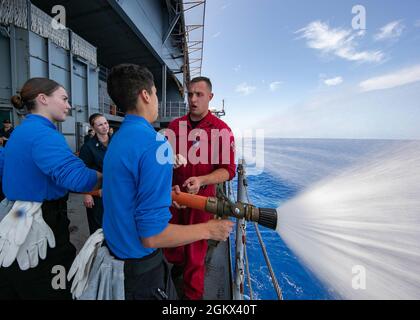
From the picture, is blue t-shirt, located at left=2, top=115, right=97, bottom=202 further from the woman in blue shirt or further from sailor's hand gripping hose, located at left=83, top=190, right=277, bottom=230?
sailor's hand gripping hose, located at left=83, top=190, right=277, bottom=230

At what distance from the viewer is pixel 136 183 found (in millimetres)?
1016

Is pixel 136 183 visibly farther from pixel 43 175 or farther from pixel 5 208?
pixel 5 208

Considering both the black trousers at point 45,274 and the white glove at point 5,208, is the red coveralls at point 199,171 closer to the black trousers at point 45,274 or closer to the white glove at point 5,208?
the black trousers at point 45,274

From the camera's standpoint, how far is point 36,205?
4.73ft

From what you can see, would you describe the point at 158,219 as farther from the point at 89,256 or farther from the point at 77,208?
the point at 77,208

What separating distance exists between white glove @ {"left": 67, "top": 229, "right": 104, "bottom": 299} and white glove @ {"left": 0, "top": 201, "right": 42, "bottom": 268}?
1.89 ft

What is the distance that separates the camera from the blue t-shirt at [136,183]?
0.97m

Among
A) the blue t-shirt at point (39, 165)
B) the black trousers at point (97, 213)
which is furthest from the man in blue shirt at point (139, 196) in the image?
the black trousers at point (97, 213)

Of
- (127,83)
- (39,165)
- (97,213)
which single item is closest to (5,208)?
(39,165)

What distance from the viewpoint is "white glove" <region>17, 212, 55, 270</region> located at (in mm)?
1427

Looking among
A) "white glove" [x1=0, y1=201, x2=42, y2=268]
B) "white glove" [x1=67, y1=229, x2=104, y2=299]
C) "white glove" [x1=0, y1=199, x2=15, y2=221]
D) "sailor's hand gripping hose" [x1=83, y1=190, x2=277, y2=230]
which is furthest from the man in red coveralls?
"white glove" [x1=0, y1=199, x2=15, y2=221]

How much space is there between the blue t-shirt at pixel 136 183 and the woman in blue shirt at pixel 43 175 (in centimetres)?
42
